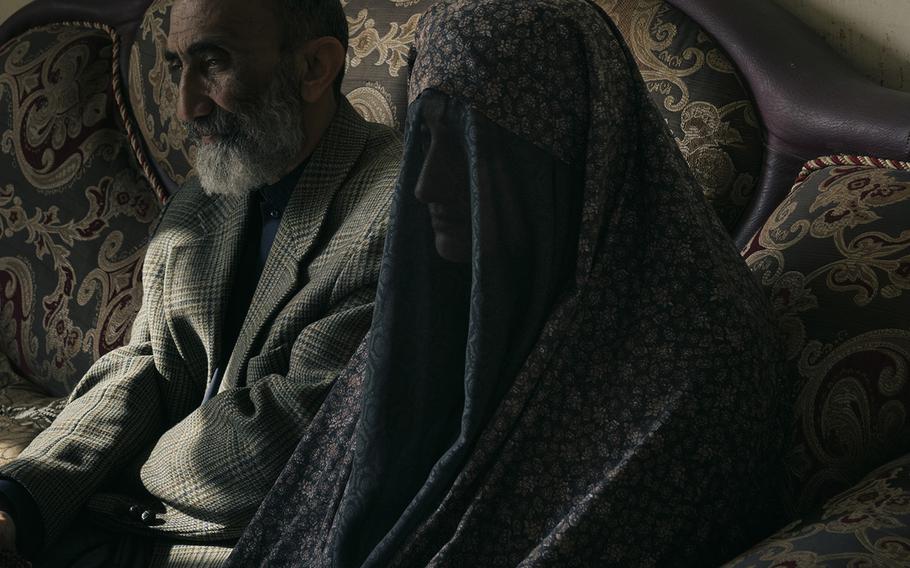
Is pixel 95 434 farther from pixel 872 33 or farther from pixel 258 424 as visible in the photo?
pixel 872 33

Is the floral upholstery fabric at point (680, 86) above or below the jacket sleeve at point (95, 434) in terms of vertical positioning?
above

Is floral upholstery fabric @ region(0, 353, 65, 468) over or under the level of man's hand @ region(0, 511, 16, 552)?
under

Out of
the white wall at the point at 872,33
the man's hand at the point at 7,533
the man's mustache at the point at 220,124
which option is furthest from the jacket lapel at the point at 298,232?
the white wall at the point at 872,33

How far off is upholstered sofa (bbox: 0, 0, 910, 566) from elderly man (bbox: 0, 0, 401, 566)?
0.26 meters

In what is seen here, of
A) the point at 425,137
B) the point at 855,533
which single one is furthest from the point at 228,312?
the point at 855,533

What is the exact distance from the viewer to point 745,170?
1.71 m

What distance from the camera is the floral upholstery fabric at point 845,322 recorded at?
127 cm

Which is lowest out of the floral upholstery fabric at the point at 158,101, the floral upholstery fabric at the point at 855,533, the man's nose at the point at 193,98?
the floral upholstery fabric at the point at 855,533

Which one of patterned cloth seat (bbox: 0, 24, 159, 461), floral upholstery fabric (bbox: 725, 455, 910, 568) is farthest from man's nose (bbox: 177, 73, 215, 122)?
floral upholstery fabric (bbox: 725, 455, 910, 568)

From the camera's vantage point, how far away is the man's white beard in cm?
183

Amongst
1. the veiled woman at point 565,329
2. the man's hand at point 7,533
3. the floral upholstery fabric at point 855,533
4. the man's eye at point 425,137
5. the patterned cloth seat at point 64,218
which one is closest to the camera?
the floral upholstery fabric at point 855,533

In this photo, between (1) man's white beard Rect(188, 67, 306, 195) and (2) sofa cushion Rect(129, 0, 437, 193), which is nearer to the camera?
(1) man's white beard Rect(188, 67, 306, 195)

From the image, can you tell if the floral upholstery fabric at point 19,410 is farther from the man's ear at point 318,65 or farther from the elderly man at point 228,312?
the man's ear at point 318,65

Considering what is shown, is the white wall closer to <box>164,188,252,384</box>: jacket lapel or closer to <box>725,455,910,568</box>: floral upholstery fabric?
<box>725,455,910,568</box>: floral upholstery fabric
